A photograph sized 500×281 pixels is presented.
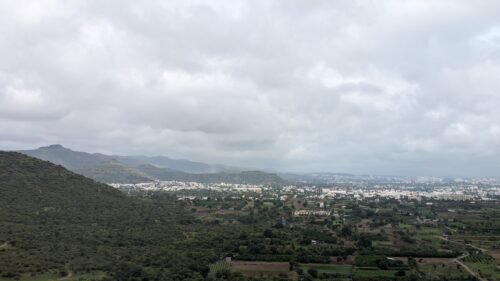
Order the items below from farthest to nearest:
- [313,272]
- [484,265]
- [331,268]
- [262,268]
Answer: [484,265] < [331,268] < [262,268] < [313,272]

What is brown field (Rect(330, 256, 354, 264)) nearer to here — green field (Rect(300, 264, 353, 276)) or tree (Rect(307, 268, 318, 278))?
green field (Rect(300, 264, 353, 276))

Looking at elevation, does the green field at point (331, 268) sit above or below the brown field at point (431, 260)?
below

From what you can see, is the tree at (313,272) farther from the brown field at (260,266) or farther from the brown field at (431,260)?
the brown field at (431,260)

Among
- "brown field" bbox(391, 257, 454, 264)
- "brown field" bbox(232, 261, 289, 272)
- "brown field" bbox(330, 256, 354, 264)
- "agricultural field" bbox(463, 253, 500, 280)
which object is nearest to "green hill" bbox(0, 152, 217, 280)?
"brown field" bbox(232, 261, 289, 272)

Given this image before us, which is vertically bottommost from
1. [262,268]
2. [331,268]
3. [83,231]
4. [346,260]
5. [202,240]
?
[262,268]

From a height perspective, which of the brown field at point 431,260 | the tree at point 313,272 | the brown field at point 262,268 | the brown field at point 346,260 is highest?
the brown field at point 431,260

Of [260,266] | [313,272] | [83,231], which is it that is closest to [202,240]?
[260,266]

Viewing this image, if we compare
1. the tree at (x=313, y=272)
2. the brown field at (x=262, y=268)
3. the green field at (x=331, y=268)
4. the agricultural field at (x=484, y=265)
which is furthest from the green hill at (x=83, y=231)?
the agricultural field at (x=484, y=265)

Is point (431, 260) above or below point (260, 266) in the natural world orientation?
above

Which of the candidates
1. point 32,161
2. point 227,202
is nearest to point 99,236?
point 32,161

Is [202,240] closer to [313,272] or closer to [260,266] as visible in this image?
[260,266]

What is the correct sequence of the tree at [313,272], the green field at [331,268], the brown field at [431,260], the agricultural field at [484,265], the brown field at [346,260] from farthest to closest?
the brown field at [431,260] < the brown field at [346,260] < the agricultural field at [484,265] < the green field at [331,268] < the tree at [313,272]
